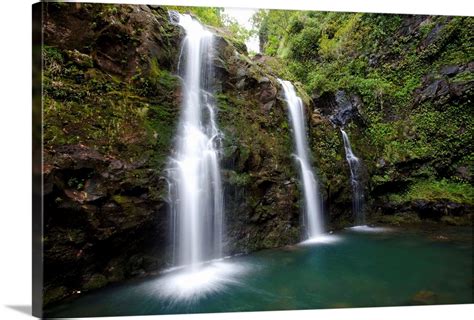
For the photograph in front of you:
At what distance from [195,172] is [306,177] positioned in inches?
114

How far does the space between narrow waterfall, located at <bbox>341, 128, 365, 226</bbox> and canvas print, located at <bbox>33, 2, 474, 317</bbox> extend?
55 mm

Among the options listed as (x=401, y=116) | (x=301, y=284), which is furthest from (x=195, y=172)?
(x=401, y=116)

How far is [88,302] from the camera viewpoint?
142 inches

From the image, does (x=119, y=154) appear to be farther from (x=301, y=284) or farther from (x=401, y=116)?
(x=401, y=116)

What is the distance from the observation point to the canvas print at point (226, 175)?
3.77 metres

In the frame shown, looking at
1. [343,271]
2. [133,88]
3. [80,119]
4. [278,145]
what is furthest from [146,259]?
[278,145]

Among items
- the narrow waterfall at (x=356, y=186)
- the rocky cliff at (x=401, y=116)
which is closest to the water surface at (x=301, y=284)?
the narrow waterfall at (x=356, y=186)

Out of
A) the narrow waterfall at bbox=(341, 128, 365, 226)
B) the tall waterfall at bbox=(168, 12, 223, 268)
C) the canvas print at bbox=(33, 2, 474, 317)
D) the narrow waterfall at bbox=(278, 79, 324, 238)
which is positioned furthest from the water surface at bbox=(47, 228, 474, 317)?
the narrow waterfall at bbox=(341, 128, 365, 226)

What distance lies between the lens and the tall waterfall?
15.8 ft

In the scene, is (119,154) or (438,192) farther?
(438,192)

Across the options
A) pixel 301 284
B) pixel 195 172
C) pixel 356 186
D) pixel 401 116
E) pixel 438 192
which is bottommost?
pixel 301 284

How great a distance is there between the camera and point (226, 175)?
5.49 m

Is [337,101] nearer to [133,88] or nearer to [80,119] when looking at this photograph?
[133,88]

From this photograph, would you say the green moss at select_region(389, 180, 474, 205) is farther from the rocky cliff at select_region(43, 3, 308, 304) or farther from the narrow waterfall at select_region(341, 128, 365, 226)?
the rocky cliff at select_region(43, 3, 308, 304)
